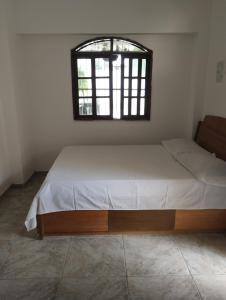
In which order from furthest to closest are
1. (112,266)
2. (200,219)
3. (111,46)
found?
(111,46) < (200,219) < (112,266)

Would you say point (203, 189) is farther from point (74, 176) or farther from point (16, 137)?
point (16, 137)

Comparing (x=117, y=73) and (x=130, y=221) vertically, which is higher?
(x=117, y=73)

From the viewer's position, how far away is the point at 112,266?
1.95m

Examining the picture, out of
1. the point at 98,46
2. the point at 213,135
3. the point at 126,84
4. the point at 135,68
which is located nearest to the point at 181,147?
the point at 213,135

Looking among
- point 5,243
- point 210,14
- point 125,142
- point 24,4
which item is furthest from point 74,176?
point 210,14

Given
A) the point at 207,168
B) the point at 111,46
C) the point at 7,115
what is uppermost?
the point at 111,46

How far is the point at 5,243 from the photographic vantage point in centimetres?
223

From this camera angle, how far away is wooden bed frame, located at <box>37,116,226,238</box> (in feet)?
7.47

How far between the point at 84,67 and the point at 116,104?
764 millimetres

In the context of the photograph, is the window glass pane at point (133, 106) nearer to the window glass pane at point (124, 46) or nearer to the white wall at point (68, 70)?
the white wall at point (68, 70)

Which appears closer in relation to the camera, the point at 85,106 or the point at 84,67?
the point at 84,67

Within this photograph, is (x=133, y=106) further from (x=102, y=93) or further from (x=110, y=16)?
(x=110, y=16)

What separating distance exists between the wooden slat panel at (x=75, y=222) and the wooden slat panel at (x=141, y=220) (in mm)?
101

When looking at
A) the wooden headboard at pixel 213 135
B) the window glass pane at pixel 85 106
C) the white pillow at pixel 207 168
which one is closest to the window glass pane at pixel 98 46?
the window glass pane at pixel 85 106
